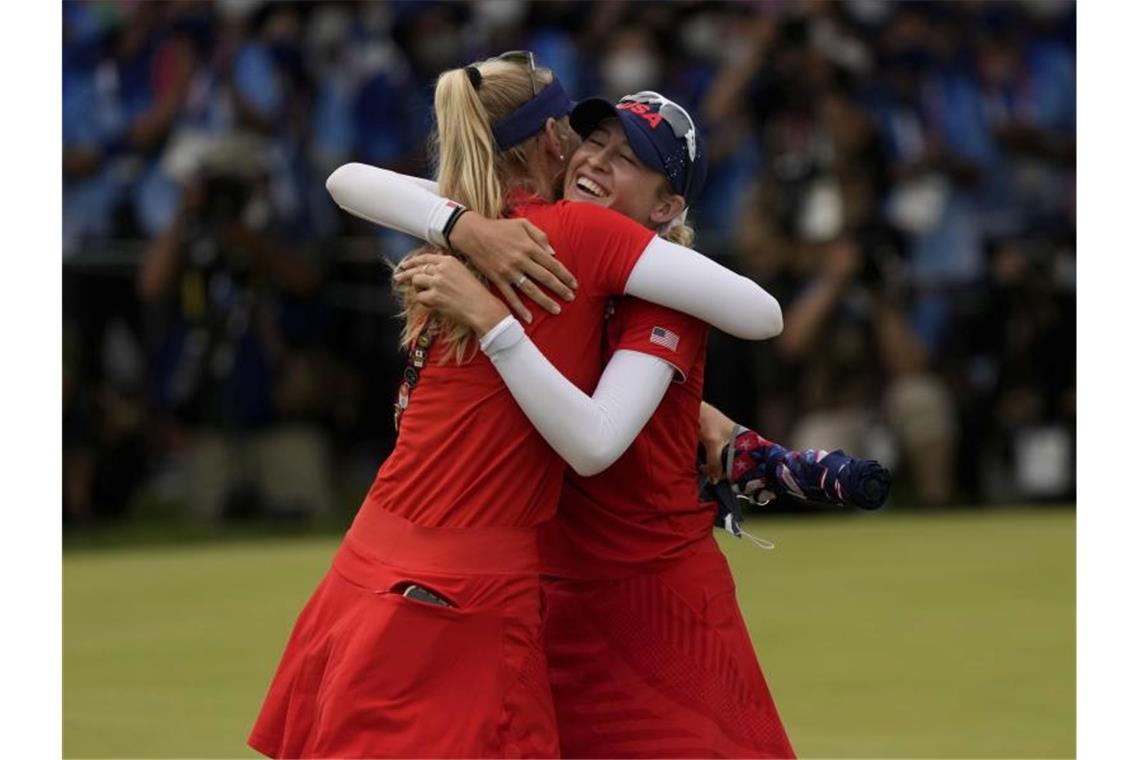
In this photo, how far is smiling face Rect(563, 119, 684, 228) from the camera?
3520 mm

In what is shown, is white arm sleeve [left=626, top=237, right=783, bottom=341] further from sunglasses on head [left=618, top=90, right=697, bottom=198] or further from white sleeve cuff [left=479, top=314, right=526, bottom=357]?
sunglasses on head [left=618, top=90, right=697, bottom=198]

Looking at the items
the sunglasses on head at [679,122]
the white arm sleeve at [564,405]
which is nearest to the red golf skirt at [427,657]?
the white arm sleeve at [564,405]

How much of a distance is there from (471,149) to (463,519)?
0.65 metres

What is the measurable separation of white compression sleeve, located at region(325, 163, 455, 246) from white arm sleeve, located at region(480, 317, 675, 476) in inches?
11.1

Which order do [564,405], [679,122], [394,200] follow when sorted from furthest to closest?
[679,122], [394,200], [564,405]

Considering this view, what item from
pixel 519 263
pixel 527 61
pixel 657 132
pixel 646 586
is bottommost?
pixel 646 586

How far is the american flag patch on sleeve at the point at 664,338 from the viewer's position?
3.28 m

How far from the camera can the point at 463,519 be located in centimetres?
325

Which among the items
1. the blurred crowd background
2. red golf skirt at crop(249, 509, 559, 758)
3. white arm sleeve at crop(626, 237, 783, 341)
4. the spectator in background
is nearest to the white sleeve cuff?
white arm sleeve at crop(626, 237, 783, 341)

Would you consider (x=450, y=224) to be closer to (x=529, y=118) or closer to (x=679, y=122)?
(x=529, y=118)

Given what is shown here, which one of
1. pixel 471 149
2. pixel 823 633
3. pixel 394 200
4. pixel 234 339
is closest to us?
pixel 471 149

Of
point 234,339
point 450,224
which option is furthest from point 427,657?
point 234,339

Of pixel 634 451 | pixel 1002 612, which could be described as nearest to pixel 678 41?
pixel 1002 612

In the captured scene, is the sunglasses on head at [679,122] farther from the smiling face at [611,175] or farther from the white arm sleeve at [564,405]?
the white arm sleeve at [564,405]
